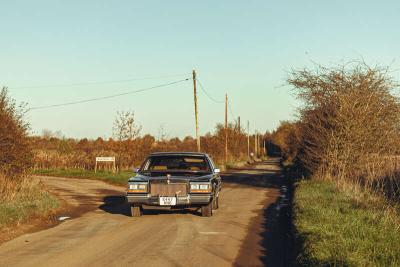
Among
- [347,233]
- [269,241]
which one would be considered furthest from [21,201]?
[347,233]

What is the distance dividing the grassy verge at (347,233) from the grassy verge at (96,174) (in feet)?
46.0

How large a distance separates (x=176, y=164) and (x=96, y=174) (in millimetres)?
15716

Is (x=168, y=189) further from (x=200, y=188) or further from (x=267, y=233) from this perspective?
(x=267, y=233)

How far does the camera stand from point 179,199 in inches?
460

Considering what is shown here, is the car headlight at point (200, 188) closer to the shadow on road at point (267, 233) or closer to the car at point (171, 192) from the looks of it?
the car at point (171, 192)

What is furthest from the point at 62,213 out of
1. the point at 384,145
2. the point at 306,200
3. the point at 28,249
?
the point at 384,145

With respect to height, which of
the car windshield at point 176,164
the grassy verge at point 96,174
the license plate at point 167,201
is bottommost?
the license plate at point 167,201

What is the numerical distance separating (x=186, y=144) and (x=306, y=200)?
3314 centimetres

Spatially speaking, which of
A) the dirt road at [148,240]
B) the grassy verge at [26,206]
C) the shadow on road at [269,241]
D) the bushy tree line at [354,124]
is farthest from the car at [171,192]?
the bushy tree line at [354,124]

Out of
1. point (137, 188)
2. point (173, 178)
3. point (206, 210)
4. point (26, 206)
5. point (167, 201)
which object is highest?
point (173, 178)

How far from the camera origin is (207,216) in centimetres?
1220

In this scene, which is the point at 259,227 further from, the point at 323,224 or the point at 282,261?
the point at 282,261

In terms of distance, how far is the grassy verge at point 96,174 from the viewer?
2462 cm

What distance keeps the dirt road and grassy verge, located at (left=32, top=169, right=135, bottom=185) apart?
1037 cm
